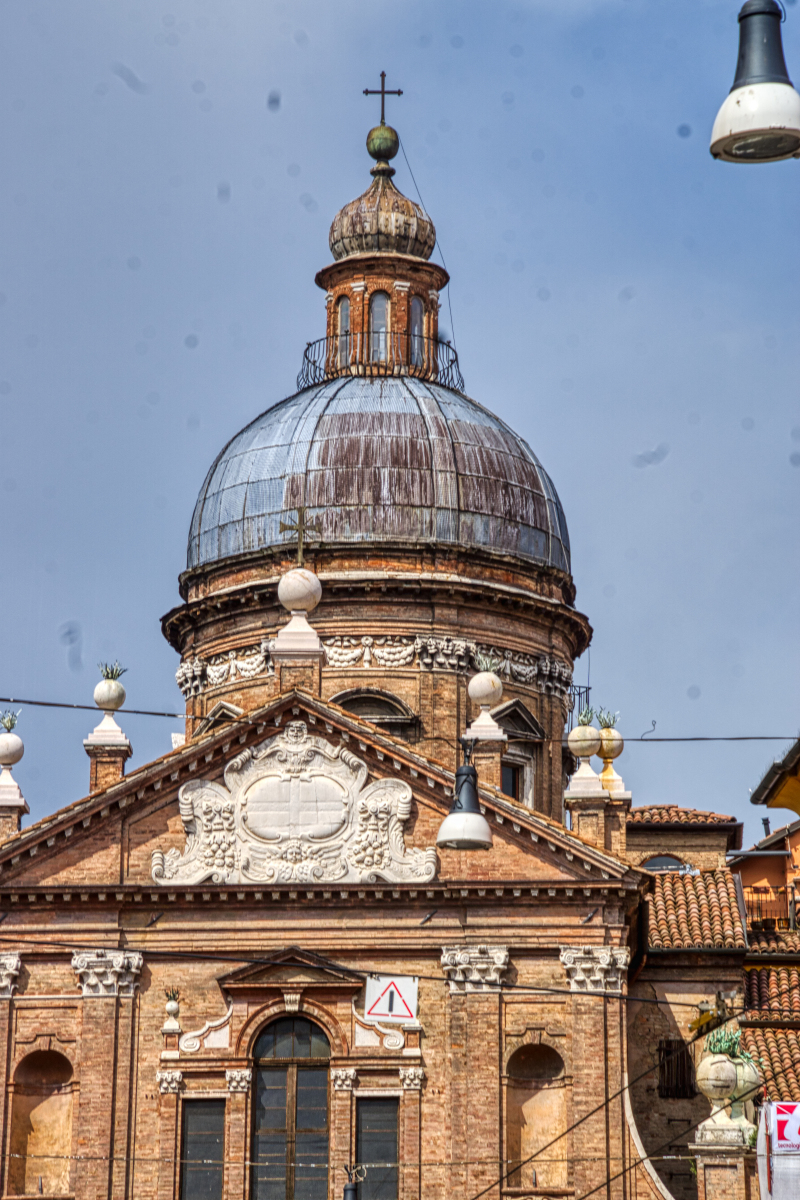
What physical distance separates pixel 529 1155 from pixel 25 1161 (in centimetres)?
768

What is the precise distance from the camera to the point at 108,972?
35781mm

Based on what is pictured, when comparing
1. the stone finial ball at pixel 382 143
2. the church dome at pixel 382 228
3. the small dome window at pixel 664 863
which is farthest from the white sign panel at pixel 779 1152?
the stone finial ball at pixel 382 143

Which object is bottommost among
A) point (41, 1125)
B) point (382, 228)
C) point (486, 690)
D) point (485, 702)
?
point (41, 1125)

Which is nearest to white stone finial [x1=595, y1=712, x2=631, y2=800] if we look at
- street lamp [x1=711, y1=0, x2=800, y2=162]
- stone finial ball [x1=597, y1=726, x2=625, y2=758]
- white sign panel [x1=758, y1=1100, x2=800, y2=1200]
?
stone finial ball [x1=597, y1=726, x2=625, y2=758]

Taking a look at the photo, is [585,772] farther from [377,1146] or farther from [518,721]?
[377,1146]

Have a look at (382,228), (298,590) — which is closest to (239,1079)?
(298,590)

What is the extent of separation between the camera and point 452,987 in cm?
3562

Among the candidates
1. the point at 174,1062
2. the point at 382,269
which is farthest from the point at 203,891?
the point at 382,269

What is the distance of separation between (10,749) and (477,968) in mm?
8708

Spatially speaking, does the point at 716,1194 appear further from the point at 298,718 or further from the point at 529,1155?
the point at 298,718

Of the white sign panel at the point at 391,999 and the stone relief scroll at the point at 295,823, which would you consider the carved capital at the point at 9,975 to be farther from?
the white sign panel at the point at 391,999

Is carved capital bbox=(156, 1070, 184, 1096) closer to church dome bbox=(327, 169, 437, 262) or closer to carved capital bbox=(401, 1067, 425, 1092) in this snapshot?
carved capital bbox=(401, 1067, 425, 1092)

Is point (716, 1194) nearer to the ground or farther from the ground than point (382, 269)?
nearer to the ground

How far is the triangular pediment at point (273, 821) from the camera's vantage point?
35969 mm
